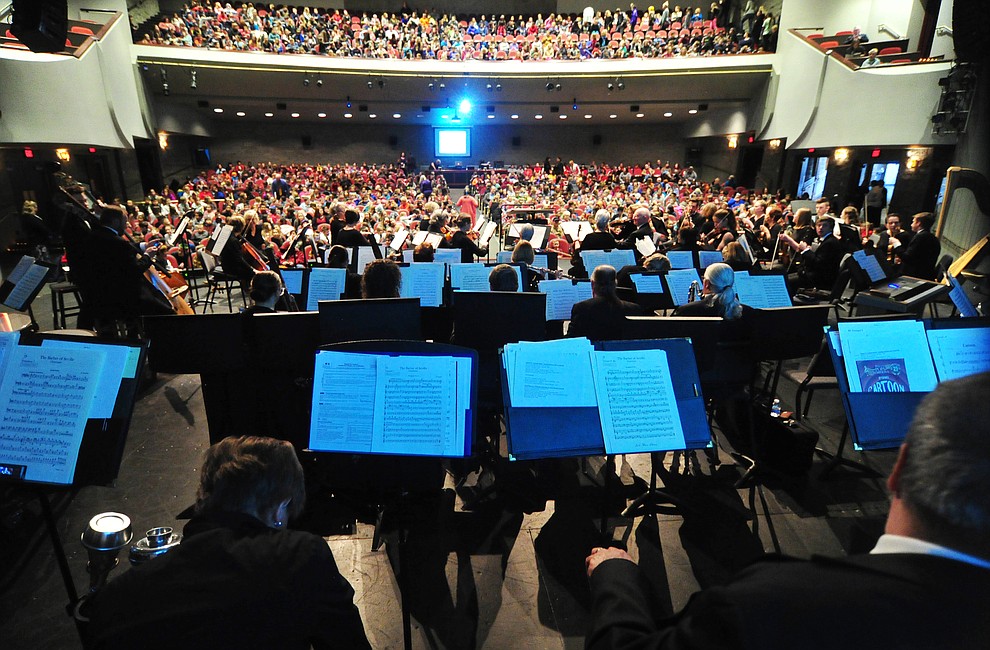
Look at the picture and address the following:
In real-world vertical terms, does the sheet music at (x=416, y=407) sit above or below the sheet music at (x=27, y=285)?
above

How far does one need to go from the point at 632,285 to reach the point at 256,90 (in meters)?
19.0

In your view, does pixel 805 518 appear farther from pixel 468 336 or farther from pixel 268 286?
pixel 268 286

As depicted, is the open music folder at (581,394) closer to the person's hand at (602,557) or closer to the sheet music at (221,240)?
the person's hand at (602,557)

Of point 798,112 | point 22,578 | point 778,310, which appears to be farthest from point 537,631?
point 798,112

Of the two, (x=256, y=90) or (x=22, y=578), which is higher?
(x=256, y=90)

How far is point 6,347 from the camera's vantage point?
2258 millimetres

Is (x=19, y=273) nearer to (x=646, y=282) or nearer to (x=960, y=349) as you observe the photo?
(x=646, y=282)

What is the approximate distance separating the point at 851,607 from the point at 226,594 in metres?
1.32

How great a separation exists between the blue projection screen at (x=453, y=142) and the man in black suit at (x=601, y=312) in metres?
22.8

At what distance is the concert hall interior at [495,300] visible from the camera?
8.73ft

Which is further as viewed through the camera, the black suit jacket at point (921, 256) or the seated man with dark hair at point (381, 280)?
the black suit jacket at point (921, 256)

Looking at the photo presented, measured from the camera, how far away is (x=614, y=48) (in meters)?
20.3

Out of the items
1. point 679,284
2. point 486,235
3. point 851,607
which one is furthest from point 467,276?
point 851,607

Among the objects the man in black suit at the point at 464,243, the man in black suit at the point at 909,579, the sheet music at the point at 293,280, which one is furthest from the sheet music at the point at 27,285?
the man in black suit at the point at 909,579
